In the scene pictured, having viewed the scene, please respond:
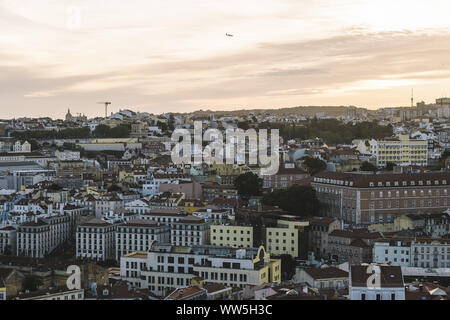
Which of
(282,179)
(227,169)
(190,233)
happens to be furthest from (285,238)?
(227,169)

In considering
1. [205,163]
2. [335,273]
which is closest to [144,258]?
[335,273]

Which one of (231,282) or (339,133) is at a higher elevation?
(339,133)

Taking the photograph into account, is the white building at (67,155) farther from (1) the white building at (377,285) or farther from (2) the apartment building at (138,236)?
(1) the white building at (377,285)

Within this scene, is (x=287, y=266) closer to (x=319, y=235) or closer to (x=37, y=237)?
(x=319, y=235)

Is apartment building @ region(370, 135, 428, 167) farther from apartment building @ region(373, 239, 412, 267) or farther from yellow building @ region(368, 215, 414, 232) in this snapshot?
apartment building @ region(373, 239, 412, 267)

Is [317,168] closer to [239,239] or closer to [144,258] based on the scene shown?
[239,239]

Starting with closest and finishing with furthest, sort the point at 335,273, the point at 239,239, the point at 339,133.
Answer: the point at 335,273 → the point at 239,239 → the point at 339,133
